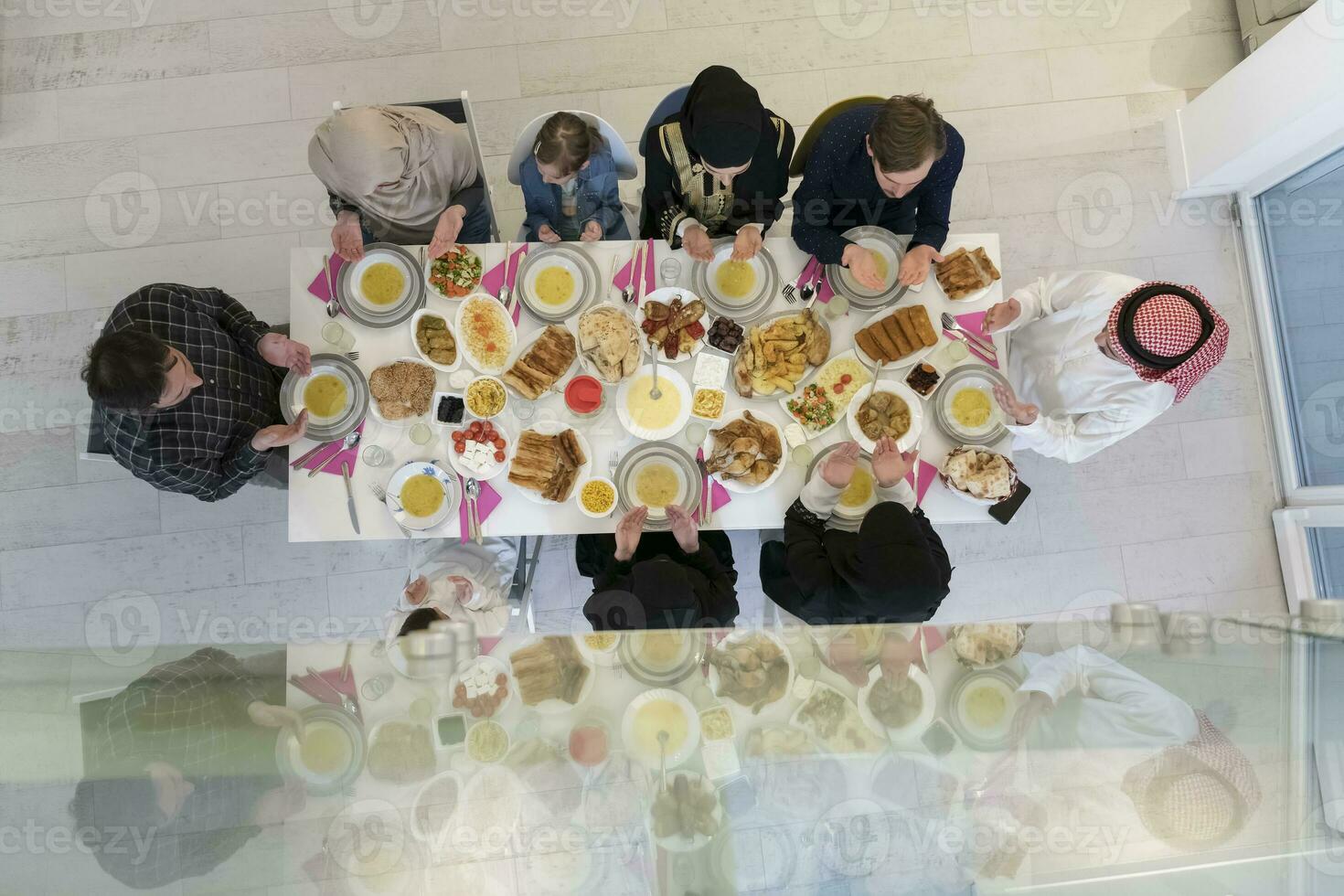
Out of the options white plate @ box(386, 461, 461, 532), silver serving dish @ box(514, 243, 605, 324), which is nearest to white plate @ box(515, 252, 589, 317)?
silver serving dish @ box(514, 243, 605, 324)

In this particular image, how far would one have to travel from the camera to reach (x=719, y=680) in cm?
221

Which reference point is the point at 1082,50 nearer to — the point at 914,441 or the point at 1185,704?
the point at 914,441

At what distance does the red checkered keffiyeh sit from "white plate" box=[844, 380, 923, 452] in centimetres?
66

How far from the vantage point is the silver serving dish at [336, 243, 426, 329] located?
2805 millimetres

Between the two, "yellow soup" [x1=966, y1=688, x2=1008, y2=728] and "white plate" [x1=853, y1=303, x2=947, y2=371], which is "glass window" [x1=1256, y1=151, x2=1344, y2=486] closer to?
"white plate" [x1=853, y1=303, x2=947, y2=371]

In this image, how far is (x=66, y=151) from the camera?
3.91m

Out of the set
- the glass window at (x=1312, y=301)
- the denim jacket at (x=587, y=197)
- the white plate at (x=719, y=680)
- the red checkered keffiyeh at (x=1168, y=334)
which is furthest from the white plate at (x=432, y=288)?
the glass window at (x=1312, y=301)

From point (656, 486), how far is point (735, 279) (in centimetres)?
79

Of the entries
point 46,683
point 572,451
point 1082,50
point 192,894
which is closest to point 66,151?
point 46,683

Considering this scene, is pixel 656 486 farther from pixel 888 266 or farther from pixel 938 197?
pixel 938 197

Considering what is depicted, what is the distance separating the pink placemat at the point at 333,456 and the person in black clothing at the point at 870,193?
1730mm

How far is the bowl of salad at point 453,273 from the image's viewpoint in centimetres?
284

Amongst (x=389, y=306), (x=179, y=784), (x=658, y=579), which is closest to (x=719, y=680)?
(x=658, y=579)

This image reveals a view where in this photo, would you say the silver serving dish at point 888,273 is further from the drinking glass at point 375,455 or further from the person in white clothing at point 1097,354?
the drinking glass at point 375,455
